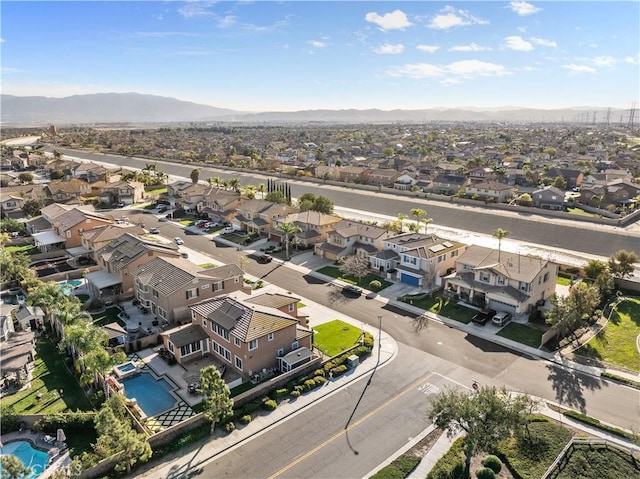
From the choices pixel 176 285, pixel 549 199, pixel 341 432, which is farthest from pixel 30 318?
pixel 549 199

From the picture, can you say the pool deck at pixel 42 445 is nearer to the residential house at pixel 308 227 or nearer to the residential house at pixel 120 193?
the residential house at pixel 308 227

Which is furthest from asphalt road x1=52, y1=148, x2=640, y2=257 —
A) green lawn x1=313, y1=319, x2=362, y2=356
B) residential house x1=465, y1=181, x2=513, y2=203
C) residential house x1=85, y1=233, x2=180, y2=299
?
residential house x1=85, y1=233, x2=180, y2=299

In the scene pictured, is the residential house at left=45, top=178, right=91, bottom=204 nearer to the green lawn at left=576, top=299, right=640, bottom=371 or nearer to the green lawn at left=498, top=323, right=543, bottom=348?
the green lawn at left=498, top=323, right=543, bottom=348

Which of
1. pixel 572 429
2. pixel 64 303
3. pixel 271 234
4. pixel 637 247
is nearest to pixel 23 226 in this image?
pixel 271 234

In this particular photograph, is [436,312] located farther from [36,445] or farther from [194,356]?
[36,445]

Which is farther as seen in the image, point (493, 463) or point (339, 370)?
point (339, 370)

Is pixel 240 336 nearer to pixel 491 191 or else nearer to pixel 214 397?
pixel 214 397

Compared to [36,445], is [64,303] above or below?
above

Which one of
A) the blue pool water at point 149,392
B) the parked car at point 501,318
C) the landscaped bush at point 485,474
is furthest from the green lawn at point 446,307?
the blue pool water at point 149,392
